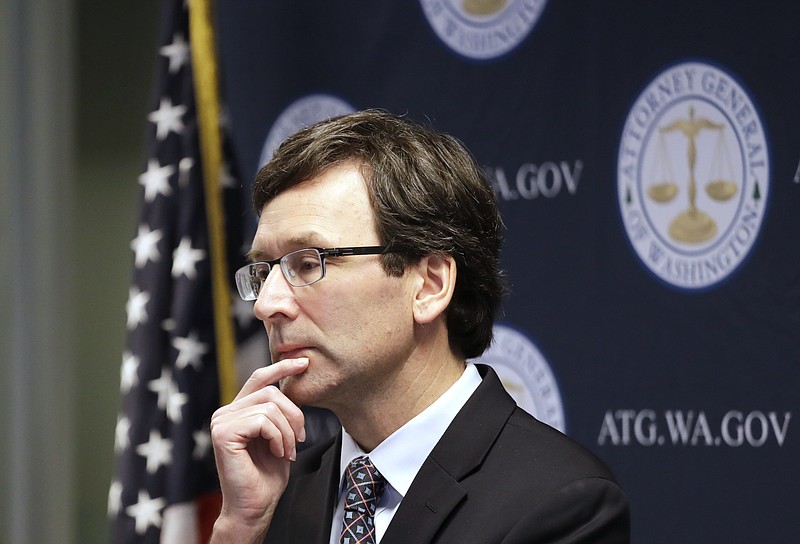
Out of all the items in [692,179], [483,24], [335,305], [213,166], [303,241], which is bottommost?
[335,305]

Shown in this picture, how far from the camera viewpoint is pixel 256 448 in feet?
6.72

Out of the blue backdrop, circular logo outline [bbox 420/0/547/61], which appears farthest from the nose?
circular logo outline [bbox 420/0/547/61]

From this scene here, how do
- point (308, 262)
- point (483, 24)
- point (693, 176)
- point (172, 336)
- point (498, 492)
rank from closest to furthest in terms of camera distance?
point (498, 492), point (308, 262), point (693, 176), point (483, 24), point (172, 336)

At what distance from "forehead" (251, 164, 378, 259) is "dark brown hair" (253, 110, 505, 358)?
22mm

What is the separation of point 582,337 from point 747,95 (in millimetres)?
758

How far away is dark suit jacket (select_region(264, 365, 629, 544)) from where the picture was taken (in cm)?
179

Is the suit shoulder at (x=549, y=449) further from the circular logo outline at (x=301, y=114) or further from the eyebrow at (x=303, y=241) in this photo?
the circular logo outline at (x=301, y=114)

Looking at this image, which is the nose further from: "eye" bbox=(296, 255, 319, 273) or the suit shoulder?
the suit shoulder

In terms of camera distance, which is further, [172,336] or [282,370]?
[172,336]

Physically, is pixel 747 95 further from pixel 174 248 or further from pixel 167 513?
pixel 167 513

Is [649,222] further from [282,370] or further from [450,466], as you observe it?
[282,370]

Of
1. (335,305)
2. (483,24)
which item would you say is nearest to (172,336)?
(483,24)

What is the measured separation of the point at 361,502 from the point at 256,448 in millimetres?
230

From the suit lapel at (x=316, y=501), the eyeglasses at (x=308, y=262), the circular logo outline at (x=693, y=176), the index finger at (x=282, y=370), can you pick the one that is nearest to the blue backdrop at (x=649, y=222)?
the circular logo outline at (x=693, y=176)
